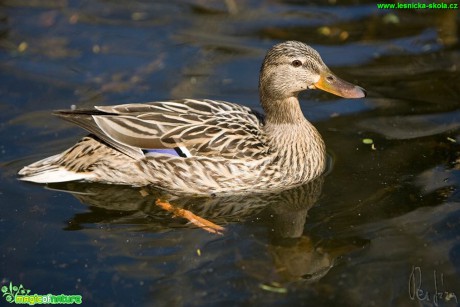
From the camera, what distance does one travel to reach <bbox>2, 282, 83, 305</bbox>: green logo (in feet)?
21.2

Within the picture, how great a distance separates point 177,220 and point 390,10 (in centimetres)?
586

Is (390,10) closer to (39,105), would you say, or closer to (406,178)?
(406,178)

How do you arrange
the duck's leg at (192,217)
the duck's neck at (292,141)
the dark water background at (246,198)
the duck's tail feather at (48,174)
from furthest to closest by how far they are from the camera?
the duck's neck at (292,141) → the duck's tail feather at (48,174) → the duck's leg at (192,217) → the dark water background at (246,198)

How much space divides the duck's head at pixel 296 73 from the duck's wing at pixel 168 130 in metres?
0.60

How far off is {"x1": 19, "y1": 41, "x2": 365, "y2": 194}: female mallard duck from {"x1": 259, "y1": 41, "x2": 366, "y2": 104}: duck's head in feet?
0.03

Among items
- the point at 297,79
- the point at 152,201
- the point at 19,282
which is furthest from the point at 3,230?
the point at 297,79

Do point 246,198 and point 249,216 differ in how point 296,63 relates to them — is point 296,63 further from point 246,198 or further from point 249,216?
point 249,216

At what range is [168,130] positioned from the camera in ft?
26.1

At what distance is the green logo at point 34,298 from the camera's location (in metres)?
6.46

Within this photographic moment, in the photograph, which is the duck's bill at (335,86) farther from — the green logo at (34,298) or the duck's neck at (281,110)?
the green logo at (34,298)

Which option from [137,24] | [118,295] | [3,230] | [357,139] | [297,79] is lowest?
[118,295]

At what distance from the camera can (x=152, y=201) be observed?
7.98 m

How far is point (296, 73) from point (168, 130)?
145cm

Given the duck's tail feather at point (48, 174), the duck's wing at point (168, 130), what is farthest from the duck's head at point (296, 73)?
the duck's tail feather at point (48, 174)
